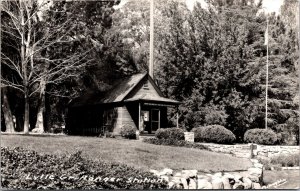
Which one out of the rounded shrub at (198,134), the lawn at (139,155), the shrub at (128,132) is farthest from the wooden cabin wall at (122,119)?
the lawn at (139,155)

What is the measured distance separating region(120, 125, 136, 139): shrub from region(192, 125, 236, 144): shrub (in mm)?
4292

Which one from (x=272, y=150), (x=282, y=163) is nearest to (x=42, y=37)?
(x=282, y=163)

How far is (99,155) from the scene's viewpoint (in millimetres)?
15695

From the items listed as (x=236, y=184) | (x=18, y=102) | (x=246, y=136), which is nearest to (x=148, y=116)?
(x=246, y=136)

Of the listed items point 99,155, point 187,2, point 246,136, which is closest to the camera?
point 99,155

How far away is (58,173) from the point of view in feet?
36.6

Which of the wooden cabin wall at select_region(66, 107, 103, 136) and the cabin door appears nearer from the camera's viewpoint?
the cabin door

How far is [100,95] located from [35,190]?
22.3 metres

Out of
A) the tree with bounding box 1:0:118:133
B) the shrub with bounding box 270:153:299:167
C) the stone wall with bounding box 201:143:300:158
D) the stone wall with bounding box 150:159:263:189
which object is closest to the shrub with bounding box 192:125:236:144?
the stone wall with bounding box 201:143:300:158

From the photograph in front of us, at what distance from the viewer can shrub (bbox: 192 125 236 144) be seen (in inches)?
1046

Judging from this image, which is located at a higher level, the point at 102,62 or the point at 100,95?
the point at 102,62

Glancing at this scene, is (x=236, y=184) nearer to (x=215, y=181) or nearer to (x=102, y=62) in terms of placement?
(x=215, y=181)

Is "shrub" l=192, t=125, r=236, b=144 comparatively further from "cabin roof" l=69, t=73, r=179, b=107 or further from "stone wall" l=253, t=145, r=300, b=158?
"cabin roof" l=69, t=73, r=179, b=107

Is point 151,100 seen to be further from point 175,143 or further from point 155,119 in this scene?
point 175,143
